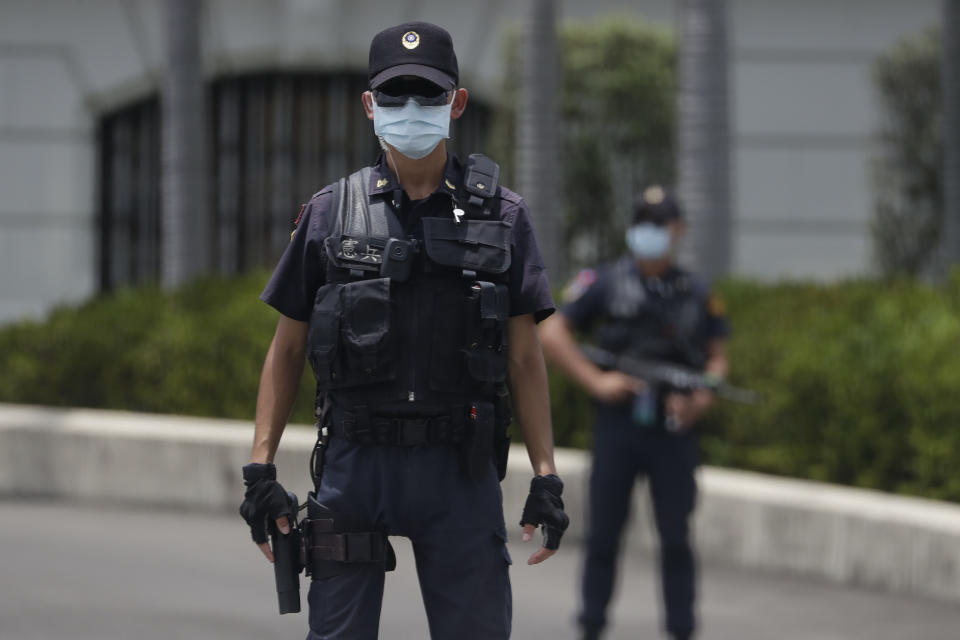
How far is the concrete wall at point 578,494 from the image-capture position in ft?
25.5

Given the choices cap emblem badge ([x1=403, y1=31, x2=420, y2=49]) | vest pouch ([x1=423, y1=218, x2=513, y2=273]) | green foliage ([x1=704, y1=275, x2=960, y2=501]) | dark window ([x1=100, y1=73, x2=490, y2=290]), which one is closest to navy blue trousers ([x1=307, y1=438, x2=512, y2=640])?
vest pouch ([x1=423, y1=218, x2=513, y2=273])

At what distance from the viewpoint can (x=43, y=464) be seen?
36.1 ft

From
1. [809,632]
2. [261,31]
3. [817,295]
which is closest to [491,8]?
[261,31]

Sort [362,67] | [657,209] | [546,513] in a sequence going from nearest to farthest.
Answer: [546,513] < [657,209] < [362,67]

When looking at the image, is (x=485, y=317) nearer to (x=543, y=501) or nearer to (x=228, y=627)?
(x=543, y=501)

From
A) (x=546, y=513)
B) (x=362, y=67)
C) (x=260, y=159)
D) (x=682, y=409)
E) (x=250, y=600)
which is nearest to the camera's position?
(x=546, y=513)

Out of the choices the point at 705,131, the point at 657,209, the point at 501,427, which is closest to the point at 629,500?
the point at 657,209

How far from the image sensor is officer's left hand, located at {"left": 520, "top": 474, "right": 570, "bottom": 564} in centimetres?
385

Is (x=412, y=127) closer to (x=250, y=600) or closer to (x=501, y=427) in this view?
(x=501, y=427)

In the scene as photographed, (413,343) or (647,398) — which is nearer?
(413,343)

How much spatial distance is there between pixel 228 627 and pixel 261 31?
47.2 ft

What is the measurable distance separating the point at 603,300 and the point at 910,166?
477 inches

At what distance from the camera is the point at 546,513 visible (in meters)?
3.84

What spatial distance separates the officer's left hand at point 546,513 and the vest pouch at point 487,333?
0.29m
